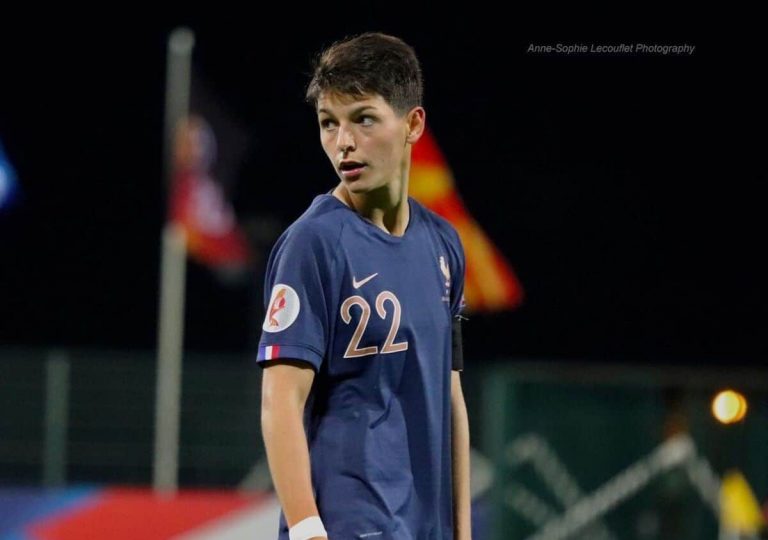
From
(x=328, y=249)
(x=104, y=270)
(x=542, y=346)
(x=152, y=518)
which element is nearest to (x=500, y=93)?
(x=542, y=346)

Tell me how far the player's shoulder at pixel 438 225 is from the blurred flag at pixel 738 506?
329cm

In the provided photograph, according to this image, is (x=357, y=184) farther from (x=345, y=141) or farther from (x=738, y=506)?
(x=738, y=506)

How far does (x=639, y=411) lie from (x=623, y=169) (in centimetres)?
2759

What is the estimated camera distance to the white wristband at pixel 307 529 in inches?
136

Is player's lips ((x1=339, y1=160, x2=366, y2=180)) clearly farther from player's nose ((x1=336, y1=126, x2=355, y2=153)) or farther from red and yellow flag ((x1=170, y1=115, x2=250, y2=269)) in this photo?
red and yellow flag ((x1=170, y1=115, x2=250, y2=269))

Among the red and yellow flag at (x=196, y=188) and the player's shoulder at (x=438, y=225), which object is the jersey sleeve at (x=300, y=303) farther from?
the red and yellow flag at (x=196, y=188)

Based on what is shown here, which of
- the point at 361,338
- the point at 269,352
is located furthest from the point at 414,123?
the point at 269,352

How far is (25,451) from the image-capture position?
53.7 ft

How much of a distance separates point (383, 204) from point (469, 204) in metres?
29.6

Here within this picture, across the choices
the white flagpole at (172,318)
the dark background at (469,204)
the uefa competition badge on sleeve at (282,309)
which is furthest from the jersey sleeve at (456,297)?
the dark background at (469,204)

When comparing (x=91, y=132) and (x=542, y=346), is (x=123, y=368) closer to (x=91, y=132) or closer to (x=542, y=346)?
(x=542, y=346)

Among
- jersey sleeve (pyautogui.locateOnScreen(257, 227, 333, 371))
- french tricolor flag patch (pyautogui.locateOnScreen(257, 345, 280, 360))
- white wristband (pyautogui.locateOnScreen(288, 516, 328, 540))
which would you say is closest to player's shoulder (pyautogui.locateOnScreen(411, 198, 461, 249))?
jersey sleeve (pyautogui.locateOnScreen(257, 227, 333, 371))

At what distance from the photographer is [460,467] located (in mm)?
3936

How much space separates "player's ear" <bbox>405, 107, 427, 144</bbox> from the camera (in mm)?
3754
